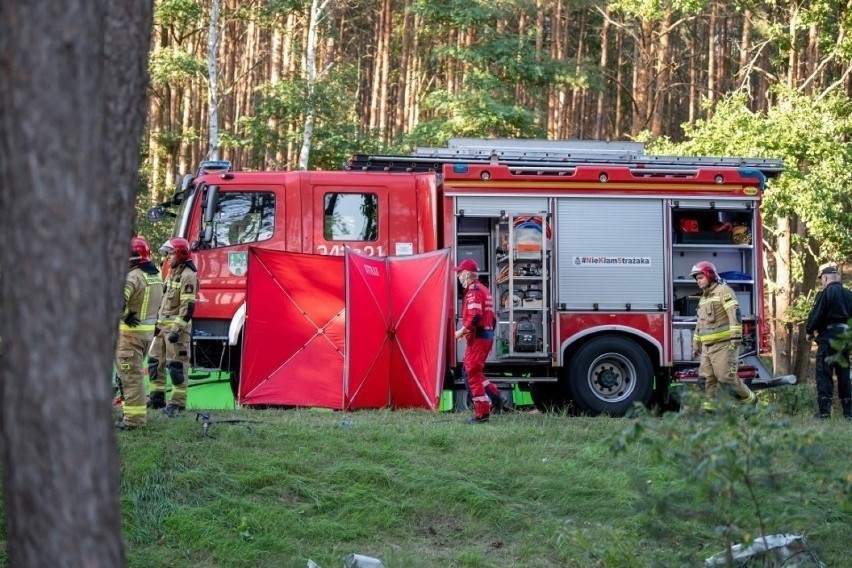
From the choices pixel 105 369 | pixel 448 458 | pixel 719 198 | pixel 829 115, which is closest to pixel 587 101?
pixel 829 115

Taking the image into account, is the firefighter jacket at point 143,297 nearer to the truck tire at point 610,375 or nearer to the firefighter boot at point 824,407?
the truck tire at point 610,375

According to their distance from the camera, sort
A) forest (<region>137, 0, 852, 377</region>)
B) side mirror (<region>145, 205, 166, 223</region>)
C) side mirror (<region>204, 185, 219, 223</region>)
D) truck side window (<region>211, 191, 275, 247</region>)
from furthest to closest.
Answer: forest (<region>137, 0, 852, 377</region>), side mirror (<region>145, 205, 166, 223</region>), truck side window (<region>211, 191, 275, 247</region>), side mirror (<region>204, 185, 219, 223</region>)

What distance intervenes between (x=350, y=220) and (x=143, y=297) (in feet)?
11.2

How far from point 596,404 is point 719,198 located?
2.58 m

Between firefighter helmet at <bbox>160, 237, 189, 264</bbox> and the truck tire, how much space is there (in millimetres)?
4222

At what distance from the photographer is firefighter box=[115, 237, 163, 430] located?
10016 millimetres

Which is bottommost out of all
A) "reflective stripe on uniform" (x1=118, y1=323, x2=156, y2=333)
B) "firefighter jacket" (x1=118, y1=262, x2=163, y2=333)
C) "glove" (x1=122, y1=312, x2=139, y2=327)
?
"reflective stripe on uniform" (x1=118, y1=323, x2=156, y2=333)

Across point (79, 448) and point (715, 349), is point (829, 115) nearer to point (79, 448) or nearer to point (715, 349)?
point (715, 349)

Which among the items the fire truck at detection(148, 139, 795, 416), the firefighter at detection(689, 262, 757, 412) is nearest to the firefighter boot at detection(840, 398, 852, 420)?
the fire truck at detection(148, 139, 795, 416)

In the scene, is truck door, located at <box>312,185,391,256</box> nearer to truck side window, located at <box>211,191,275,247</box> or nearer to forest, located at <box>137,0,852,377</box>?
truck side window, located at <box>211,191,275,247</box>

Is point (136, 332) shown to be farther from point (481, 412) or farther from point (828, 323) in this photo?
point (828, 323)

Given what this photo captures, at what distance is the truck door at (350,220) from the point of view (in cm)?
1307

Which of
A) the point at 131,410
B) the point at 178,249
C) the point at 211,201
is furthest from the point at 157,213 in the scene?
the point at 131,410

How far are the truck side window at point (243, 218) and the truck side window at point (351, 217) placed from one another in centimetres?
60
